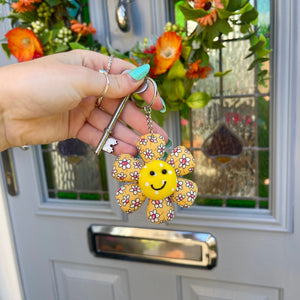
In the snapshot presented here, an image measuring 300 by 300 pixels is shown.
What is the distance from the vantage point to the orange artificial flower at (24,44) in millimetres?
684

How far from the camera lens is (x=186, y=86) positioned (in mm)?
707

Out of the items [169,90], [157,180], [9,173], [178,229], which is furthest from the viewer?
[9,173]

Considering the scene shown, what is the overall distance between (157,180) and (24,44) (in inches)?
19.6

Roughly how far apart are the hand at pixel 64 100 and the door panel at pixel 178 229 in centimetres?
24

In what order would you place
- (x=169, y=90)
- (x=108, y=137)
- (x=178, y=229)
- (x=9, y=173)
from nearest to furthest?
(x=108, y=137) → (x=169, y=90) → (x=178, y=229) → (x=9, y=173)

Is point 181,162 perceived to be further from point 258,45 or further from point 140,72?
point 258,45

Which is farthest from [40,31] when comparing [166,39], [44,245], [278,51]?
[44,245]

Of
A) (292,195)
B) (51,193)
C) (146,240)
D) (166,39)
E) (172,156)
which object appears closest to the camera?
(172,156)

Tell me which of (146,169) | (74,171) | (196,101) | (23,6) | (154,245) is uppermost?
(23,6)

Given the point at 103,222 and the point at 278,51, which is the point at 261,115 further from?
the point at 103,222

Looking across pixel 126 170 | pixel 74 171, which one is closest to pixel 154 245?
pixel 74 171

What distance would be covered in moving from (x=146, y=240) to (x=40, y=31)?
0.67 m

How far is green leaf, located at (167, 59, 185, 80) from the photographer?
64cm

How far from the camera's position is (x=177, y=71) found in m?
0.65
